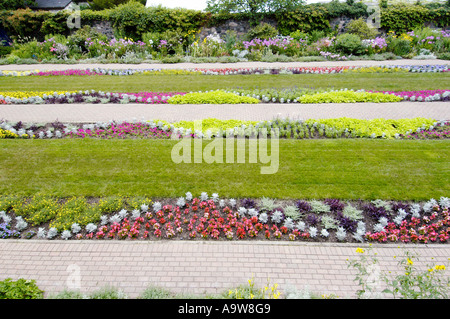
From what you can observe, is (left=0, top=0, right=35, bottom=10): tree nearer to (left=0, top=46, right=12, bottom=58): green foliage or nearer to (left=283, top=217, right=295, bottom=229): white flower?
(left=0, top=46, right=12, bottom=58): green foliage

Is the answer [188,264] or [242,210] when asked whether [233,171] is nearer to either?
[242,210]

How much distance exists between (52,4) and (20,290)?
38760 mm

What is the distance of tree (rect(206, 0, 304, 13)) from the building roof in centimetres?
2154

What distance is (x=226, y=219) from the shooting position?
18.7 feet

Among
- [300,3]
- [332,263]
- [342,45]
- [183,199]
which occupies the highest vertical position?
[300,3]

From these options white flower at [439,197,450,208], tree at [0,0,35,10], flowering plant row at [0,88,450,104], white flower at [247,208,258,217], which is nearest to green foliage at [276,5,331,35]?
flowering plant row at [0,88,450,104]

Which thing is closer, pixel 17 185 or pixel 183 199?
pixel 183 199

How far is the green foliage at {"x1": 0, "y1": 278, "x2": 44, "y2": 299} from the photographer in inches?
155

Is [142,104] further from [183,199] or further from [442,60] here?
A: [442,60]

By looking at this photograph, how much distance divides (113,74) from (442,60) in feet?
58.4

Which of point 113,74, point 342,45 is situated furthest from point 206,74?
point 342,45

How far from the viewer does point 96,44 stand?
750 inches

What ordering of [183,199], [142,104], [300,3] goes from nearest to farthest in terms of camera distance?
1. [183,199]
2. [142,104]
3. [300,3]

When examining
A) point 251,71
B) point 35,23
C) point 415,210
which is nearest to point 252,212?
point 415,210
